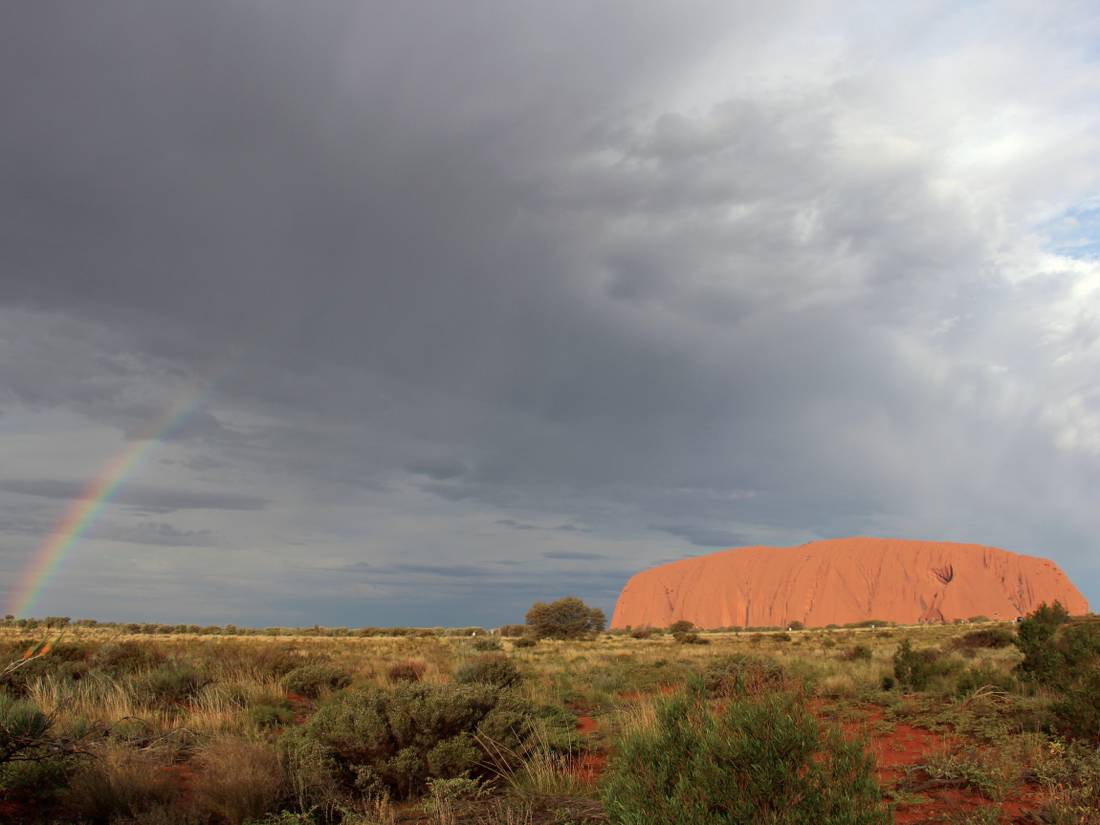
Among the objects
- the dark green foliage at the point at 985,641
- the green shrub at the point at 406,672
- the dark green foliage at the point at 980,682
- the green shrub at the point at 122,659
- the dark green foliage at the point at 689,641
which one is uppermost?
the green shrub at the point at 122,659

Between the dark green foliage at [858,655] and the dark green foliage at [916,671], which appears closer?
→ the dark green foliage at [916,671]

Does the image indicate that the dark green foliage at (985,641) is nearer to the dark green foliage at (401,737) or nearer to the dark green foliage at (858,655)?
the dark green foliage at (858,655)

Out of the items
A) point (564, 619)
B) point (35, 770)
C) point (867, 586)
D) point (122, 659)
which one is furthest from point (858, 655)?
point (867, 586)

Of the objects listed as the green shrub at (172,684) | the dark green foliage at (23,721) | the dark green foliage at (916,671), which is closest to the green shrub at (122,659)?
the green shrub at (172,684)

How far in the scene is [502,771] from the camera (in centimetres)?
853

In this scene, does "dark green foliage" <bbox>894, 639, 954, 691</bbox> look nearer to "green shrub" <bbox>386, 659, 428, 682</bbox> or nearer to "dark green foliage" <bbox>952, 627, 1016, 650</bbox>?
"green shrub" <bbox>386, 659, 428, 682</bbox>

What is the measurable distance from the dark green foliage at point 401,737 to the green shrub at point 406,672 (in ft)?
28.5

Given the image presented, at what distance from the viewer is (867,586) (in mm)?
121875

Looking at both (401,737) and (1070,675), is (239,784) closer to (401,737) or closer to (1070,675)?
(401,737)

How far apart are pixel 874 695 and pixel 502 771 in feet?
34.7

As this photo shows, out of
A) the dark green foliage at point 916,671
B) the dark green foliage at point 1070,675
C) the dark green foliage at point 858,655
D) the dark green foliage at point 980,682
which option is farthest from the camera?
the dark green foliage at point 858,655

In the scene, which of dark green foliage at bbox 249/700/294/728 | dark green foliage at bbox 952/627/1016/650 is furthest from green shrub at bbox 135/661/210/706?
dark green foliage at bbox 952/627/1016/650

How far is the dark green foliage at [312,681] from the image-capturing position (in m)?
15.5

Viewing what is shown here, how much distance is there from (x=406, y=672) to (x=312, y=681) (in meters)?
3.80
